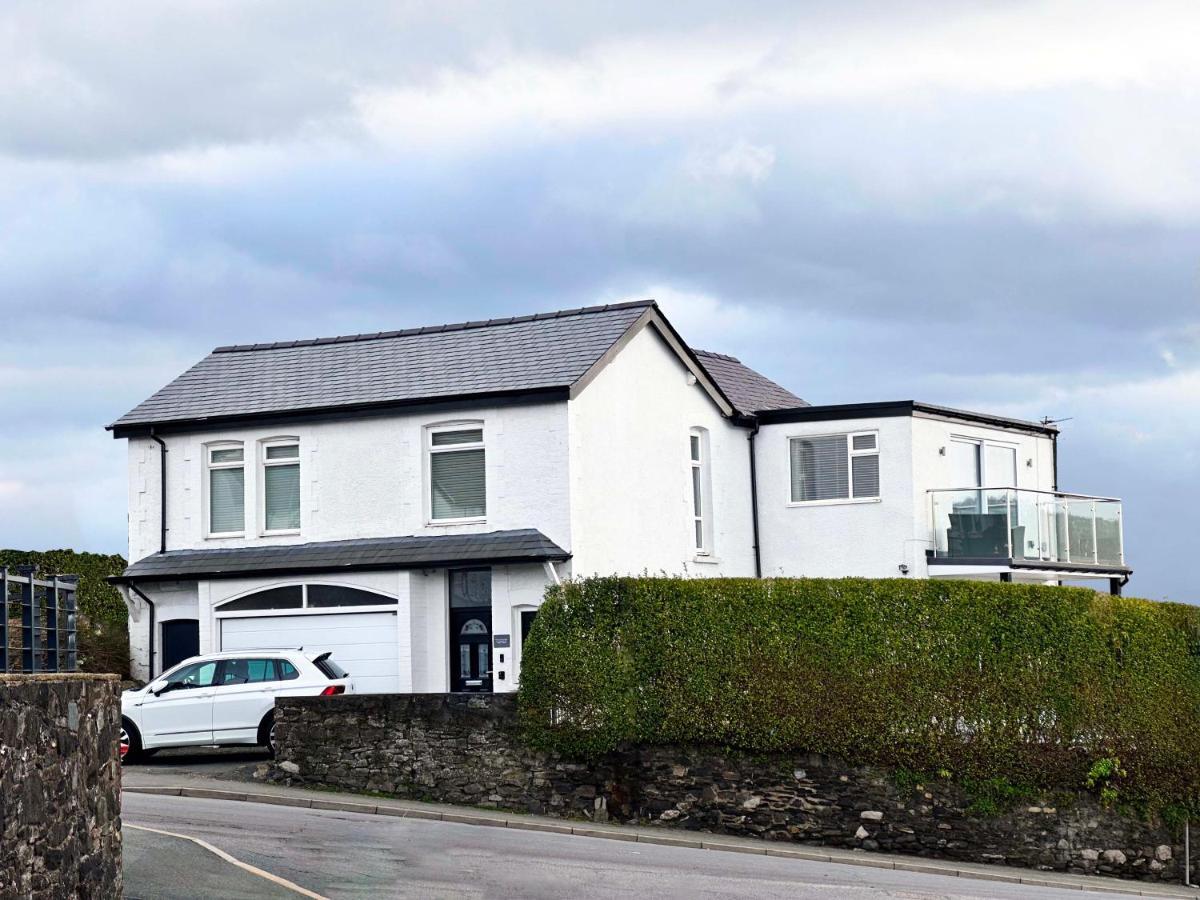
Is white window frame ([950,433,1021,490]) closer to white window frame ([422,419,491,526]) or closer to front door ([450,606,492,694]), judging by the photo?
white window frame ([422,419,491,526])

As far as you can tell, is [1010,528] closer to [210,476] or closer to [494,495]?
[494,495]

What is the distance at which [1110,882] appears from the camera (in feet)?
74.7

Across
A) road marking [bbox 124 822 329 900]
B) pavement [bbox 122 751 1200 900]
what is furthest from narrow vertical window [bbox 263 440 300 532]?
road marking [bbox 124 822 329 900]

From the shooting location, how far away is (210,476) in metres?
33.8

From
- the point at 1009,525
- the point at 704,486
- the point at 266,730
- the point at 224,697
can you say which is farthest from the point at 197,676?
the point at 1009,525

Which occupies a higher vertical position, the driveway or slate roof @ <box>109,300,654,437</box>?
slate roof @ <box>109,300,654,437</box>

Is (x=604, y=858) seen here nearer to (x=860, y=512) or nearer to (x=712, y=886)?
(x=712, y=886)

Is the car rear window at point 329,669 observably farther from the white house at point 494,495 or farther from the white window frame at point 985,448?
the white window frame at point 985,448

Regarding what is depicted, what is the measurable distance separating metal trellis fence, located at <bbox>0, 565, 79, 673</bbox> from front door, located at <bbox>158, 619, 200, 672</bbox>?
1677cm

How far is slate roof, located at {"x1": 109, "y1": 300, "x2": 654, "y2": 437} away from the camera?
1262 inches

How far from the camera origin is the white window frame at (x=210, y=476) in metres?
33.5

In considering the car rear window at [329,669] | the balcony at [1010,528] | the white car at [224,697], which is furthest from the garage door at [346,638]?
the balcony at [1010,528]

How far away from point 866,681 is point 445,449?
1095cm

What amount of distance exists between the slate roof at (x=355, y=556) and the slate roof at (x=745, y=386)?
8278 millimetres
